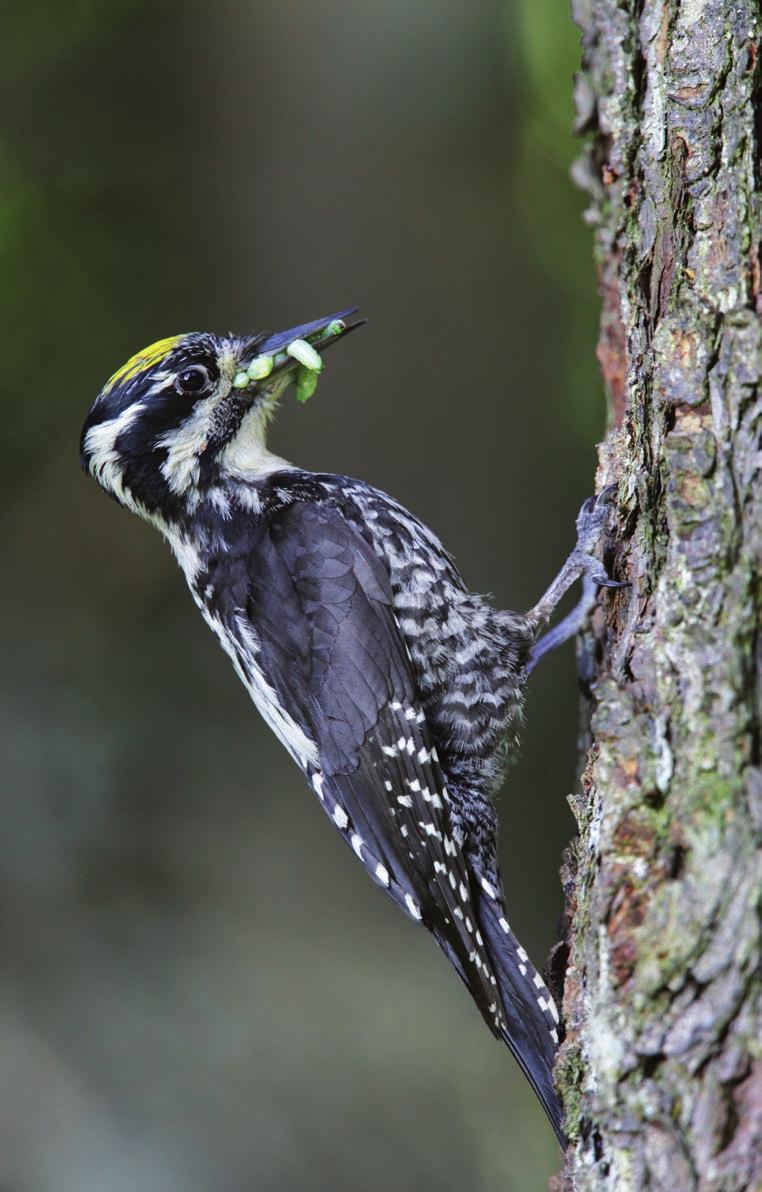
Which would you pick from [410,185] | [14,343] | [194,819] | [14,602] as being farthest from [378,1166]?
[410,185]

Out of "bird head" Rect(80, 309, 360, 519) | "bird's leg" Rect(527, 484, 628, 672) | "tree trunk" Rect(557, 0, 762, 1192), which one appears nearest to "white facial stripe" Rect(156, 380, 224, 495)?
"bird head" Rect(80, 309, 360, 519)

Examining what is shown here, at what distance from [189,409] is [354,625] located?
780 mm

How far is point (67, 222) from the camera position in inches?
145

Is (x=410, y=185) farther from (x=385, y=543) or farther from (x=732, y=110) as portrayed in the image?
(x=732, y=110)

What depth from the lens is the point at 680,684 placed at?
1.50 metres

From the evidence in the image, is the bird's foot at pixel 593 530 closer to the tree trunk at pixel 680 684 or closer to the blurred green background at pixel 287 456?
the tree trunk at pixel 680 684

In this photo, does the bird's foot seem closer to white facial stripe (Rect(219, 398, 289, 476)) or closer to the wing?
the wing

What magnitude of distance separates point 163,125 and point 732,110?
7.77 feet

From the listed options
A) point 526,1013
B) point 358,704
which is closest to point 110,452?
point 358,704

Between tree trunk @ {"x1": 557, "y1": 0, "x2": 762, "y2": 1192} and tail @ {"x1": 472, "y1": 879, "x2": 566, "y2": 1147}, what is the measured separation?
309mm

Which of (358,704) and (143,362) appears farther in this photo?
(143,362)

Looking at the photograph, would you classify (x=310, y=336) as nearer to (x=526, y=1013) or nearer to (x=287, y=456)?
(x=287, y=456)

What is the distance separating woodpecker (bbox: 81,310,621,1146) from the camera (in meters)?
2.42

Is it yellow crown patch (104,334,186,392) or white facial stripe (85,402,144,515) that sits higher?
yellow crown patch (104,334,186,392)
